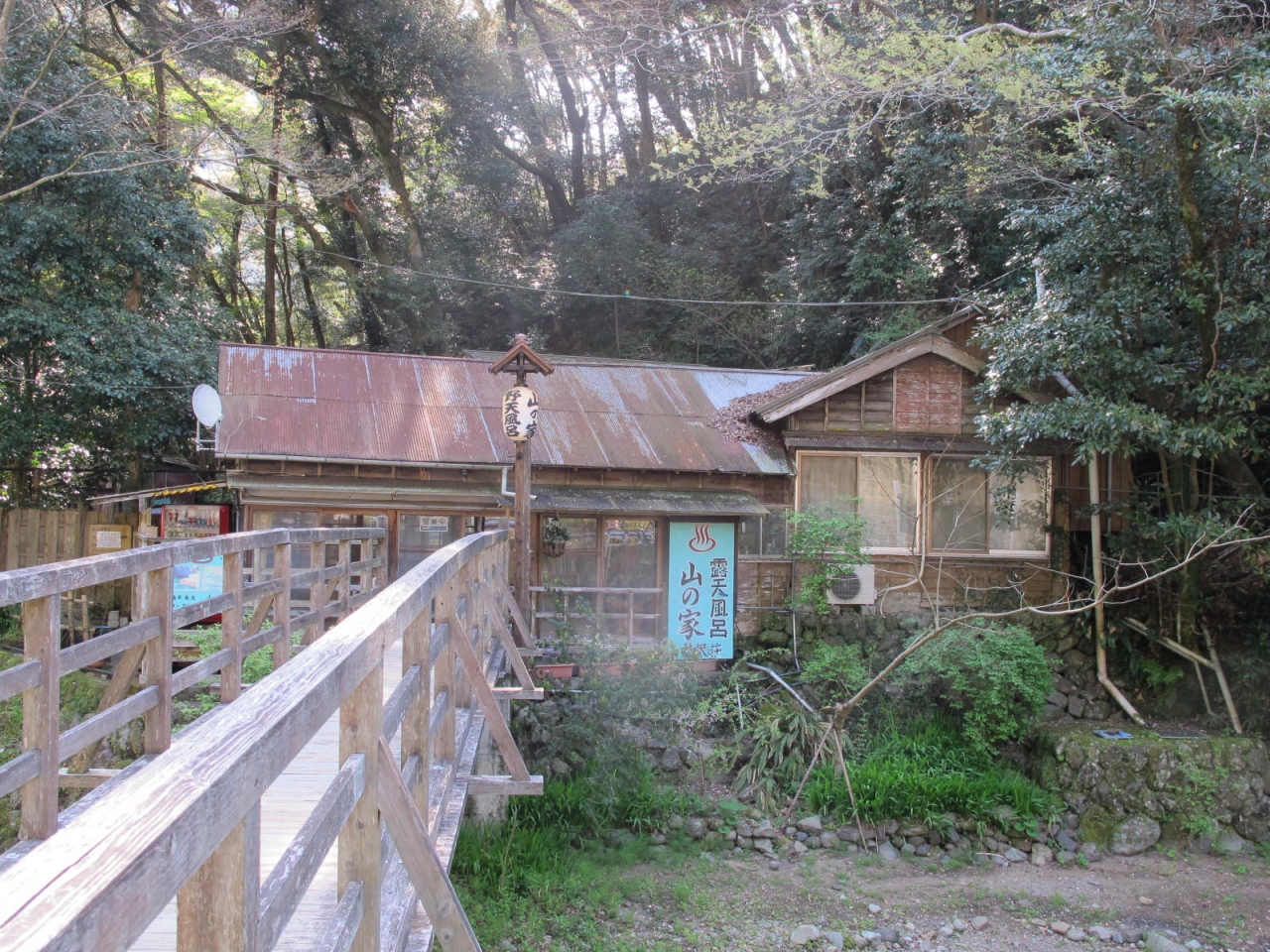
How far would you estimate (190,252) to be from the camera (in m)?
15.6

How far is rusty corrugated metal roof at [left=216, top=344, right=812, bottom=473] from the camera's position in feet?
37.5

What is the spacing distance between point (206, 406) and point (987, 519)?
10.8 m

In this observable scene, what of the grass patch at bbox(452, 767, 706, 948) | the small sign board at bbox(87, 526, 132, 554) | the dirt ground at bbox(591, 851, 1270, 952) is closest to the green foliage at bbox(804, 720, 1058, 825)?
the dirt ground at bbox(591, 851, 1270, 952)

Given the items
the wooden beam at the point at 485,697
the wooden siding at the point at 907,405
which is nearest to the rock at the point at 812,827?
the wooden siding at the point at 907,405

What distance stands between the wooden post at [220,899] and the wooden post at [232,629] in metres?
3.43

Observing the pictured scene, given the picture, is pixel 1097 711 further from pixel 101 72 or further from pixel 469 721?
pixel 101 72

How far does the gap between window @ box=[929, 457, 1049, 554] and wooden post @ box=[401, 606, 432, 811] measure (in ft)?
36.2

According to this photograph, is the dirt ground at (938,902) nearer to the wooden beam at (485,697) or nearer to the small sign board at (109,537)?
the wooden beam at (485,697)

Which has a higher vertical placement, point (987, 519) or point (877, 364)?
point (877, 364)

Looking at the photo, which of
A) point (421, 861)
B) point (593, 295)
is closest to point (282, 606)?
point (421, 861)

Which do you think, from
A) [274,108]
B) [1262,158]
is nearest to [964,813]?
[1262,158]

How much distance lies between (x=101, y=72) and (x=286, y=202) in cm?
662

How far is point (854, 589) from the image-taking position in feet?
40.0

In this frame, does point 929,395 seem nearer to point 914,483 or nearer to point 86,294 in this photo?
point 914,483
